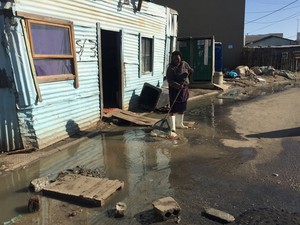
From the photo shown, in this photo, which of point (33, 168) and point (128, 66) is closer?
point (33, 168)

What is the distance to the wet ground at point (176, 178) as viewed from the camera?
4.48 metres

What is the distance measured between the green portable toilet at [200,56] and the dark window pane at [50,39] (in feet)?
36.2

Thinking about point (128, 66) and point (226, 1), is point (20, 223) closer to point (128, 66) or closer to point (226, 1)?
point (128, 66)

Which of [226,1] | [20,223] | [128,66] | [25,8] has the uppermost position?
[226,1]

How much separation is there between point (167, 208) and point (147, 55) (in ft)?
30.1

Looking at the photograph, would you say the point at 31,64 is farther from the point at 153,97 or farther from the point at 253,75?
the point at 253,75

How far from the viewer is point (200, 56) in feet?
59.4

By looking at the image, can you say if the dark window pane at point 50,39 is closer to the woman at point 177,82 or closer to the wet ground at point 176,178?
the wet ground at point 176,178

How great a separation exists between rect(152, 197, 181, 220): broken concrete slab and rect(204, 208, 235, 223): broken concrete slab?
39 centimetres

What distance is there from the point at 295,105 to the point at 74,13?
8578 millimetres

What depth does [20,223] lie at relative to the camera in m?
4.29

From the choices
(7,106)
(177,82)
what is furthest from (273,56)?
(7,106)

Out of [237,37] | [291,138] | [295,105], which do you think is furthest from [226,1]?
[291,138]

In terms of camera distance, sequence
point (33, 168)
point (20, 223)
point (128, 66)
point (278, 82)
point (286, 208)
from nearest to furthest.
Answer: point (20, 223) < point (286, 208) < point (33, 168) < point (128, 66) < point (278, 82)
